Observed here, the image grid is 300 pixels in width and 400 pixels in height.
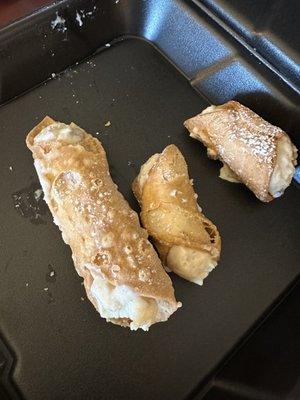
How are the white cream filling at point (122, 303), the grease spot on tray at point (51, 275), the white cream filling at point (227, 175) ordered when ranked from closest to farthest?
the white cream filling at point (122, 303) → the grease spot on tray at point (51, 275) → the white cream filling at point (227, 175)

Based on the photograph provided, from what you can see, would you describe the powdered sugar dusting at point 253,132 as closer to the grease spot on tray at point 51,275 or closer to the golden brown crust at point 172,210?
the golden brown crust at point 172,210

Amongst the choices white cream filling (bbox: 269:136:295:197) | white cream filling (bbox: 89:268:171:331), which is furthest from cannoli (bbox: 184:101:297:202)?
white cream filling (bbox: 89:268:171:331)

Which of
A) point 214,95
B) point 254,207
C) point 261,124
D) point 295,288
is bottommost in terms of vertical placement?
point 295,288

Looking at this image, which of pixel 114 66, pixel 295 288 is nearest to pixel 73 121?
pixel 114 66

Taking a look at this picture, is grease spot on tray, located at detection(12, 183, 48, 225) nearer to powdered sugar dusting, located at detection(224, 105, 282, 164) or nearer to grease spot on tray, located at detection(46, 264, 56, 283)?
grease spot on tray, located at detection(46, 264, 56, 283)

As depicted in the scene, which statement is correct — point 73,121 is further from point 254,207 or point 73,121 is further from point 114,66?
point 254,207

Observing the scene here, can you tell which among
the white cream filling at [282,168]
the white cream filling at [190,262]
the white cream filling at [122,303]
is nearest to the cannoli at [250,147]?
the white cream filling at [282,168]

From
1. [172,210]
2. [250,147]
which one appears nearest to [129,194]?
[172,210]
